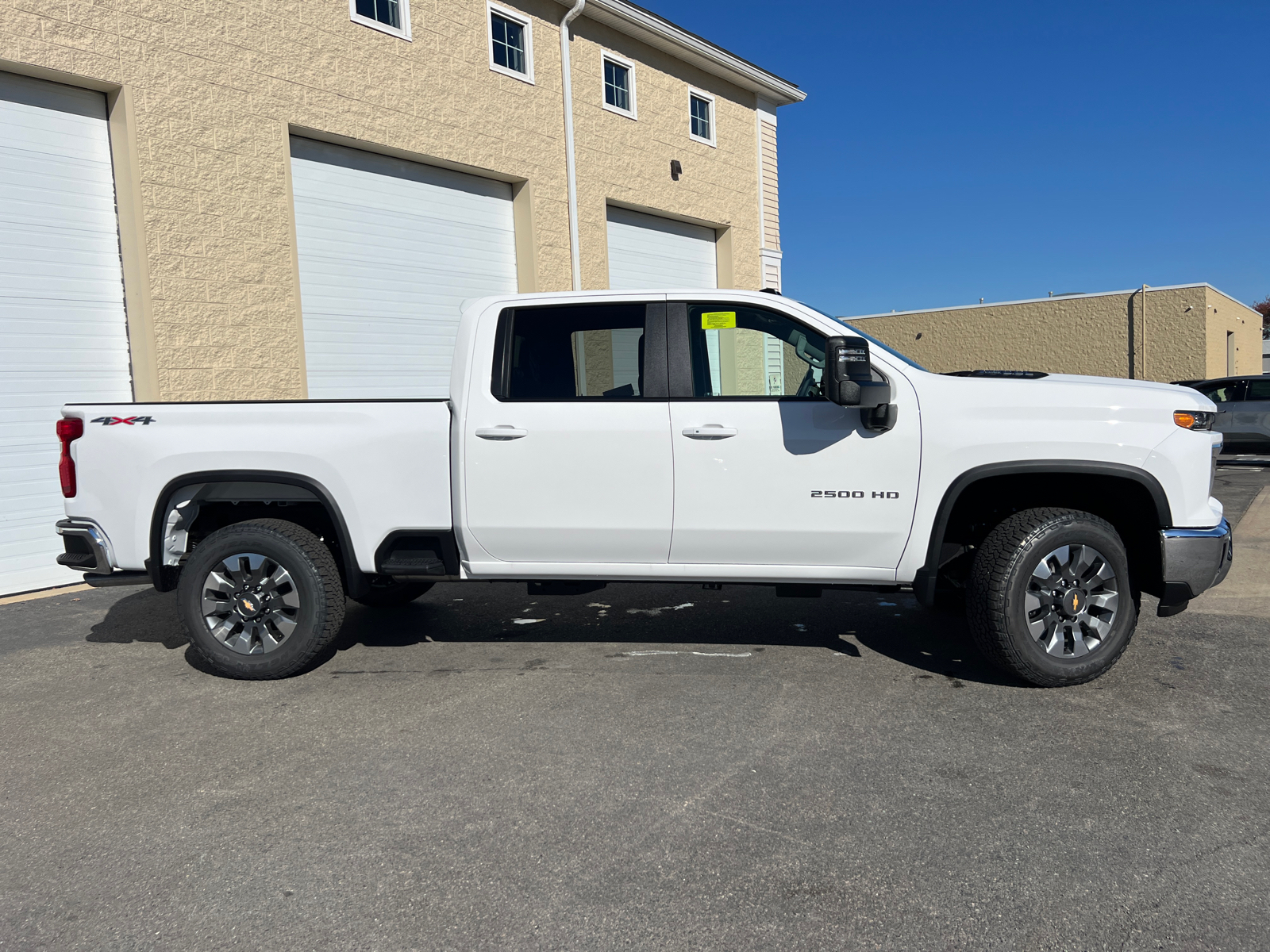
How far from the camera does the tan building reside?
29.4 metres

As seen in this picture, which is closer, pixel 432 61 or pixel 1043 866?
pixel 1043 866

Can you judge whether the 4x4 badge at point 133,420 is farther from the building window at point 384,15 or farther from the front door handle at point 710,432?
the building window at point 384,15

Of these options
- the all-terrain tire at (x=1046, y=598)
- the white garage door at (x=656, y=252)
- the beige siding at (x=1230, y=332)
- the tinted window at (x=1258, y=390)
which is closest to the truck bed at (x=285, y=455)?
the all-terrain tire at (x=1046, y=598)

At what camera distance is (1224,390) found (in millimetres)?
16438

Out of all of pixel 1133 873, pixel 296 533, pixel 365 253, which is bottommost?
pixel 1133 873

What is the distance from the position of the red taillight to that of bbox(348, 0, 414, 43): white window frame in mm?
6876

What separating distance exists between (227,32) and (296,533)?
6448 mm

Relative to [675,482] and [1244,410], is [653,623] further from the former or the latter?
[1244,410]

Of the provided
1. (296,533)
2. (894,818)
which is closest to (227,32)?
(296,533)

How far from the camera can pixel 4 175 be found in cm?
775

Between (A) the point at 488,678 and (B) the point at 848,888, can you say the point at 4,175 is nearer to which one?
(A) the point at 488,678

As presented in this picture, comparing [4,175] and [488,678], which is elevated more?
[4,175]

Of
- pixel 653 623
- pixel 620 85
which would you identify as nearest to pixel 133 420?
pixel 653 623

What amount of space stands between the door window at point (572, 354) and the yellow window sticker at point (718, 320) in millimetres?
330
